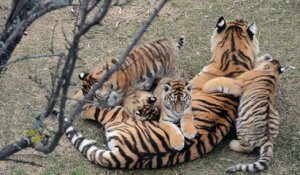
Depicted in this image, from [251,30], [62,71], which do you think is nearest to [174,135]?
[251,30]

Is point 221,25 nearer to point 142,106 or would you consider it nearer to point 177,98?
point 177,98

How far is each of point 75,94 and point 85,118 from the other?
1.05ft

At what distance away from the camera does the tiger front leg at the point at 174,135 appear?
5.21 metres

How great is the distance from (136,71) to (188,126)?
1010 mm

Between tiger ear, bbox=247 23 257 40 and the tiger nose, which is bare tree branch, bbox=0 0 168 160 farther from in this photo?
tiger ear, bbox=247 23 257 40

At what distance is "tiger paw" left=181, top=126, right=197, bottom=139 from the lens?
5285mm

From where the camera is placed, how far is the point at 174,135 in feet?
17.3

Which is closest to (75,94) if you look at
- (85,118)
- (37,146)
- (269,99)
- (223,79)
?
(85,118)

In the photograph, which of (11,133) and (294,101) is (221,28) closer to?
(294,101)

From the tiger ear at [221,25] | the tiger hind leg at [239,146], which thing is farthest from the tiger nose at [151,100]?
the tiger ear at [221,25]

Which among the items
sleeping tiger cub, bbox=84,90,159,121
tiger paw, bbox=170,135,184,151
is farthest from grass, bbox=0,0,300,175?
sleeping tiger cub, bbox=84,90,159,121

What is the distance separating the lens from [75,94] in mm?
6121

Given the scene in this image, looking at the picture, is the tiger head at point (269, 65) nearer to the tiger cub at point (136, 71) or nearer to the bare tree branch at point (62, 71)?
the tiger cub at point (136, 71)

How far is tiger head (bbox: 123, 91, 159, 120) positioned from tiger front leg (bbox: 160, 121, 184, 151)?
0.59ft
